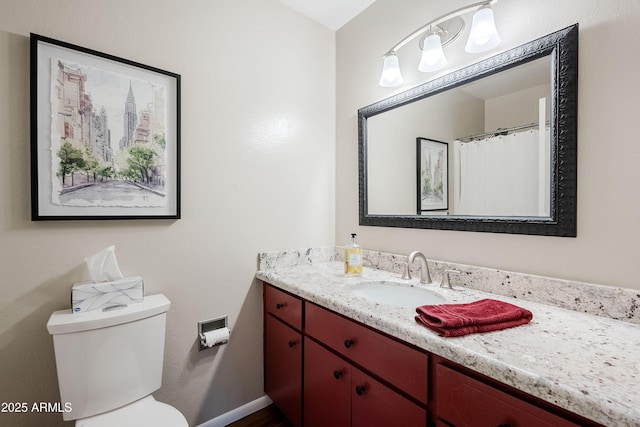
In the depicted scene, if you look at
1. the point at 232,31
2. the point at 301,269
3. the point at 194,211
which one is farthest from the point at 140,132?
the point at 301,269

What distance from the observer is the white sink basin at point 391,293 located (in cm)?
139

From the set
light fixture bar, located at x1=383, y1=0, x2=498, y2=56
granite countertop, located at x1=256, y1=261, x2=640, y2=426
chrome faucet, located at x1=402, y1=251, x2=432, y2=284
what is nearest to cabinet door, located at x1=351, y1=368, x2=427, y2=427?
granite countertop, located at x1=256, y1=261, x2=640, y2=426

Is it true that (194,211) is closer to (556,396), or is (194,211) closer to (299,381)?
(299,381)

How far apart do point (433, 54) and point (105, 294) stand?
1752 mm

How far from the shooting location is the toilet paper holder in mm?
1527

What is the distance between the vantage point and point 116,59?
4.24ft

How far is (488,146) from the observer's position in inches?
51.2

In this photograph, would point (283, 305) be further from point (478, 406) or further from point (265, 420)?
point (478, 406)

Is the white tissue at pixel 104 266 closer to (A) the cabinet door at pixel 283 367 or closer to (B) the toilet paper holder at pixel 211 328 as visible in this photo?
(B) the toilet paper holder at pixel 211 328

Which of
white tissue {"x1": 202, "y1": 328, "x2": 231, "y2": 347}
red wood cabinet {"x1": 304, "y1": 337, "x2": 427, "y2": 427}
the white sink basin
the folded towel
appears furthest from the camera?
white tissue {"x1": 202, "y1": 328, "x2": 231, "y2": 347}

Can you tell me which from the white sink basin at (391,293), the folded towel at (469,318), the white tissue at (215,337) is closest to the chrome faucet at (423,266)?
the white sink basin at (391,293)

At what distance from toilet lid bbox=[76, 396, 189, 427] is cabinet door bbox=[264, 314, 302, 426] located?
543 millimetres

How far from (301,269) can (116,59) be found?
52.9 inches

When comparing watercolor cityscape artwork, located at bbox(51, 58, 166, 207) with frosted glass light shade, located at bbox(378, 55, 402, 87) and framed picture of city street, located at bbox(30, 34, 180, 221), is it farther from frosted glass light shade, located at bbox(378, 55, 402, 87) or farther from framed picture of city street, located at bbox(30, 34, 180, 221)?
frosted glass light shade, located at bbox(378, 55, 402, 87)
